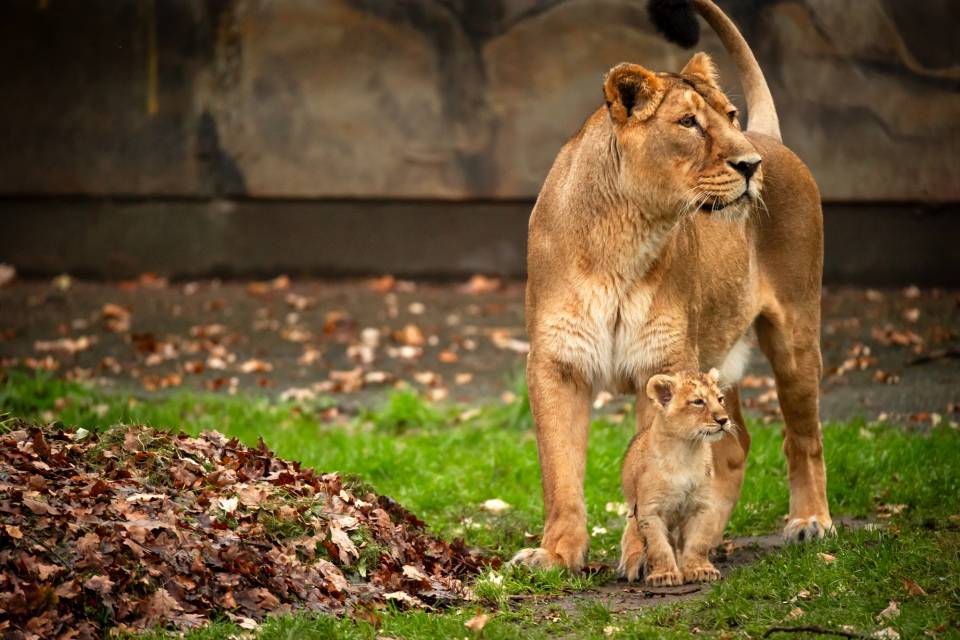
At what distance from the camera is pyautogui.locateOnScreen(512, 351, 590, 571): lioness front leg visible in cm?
604

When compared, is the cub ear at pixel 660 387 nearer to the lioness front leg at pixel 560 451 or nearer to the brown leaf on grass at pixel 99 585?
the lioness front leg at pixel 560 451

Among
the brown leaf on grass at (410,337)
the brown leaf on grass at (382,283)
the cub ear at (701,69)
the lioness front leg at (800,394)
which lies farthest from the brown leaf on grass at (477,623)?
the brown leaf on grass at (382,283)

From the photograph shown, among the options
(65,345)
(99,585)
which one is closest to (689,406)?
(99,585)

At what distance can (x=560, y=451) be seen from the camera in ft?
20.1

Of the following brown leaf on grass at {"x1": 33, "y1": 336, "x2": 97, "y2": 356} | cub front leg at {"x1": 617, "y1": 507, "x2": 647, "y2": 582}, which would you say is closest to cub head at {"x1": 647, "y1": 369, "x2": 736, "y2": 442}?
cub front leg at {"x1": 617, "y1": 507, "x2": 647, "y2": 582}

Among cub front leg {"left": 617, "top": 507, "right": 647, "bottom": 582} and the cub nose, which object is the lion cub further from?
the cub nose

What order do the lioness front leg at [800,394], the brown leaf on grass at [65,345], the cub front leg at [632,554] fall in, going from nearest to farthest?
1. the cub front leg at [632,554]
2. the lioness front leg at [800,394]
3. the brown leaf on grass at [65,345]

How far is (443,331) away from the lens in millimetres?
A: 12297

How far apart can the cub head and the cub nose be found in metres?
0.88

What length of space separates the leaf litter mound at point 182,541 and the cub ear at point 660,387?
1.09m

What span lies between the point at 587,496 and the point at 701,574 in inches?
81.5

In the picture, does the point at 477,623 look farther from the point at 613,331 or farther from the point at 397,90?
the point at 397,90

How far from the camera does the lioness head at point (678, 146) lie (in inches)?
232

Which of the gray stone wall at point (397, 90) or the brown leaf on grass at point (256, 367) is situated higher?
the gray stone wall at point (397, 90)
